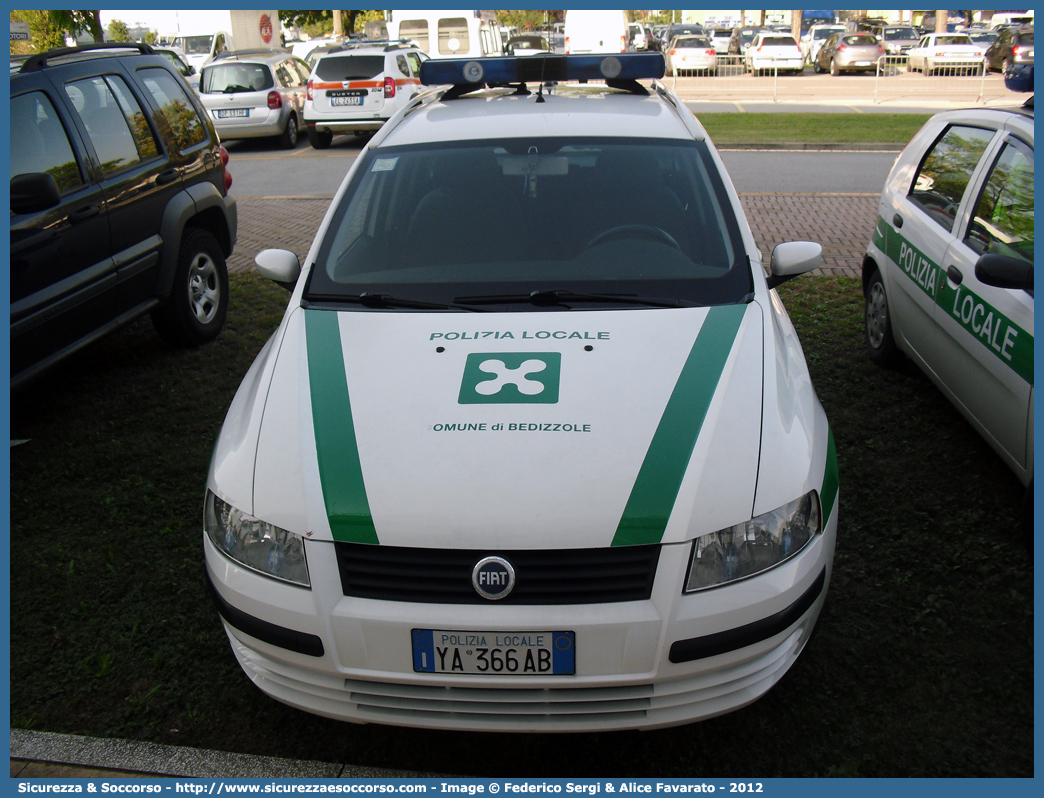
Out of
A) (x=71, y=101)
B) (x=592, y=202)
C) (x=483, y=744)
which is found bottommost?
(x=483, y=744)

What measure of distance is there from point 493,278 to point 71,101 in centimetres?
316

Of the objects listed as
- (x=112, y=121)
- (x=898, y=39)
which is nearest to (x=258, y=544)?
(x=112, y=121)

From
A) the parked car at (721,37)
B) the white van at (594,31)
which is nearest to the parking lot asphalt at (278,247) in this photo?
the white van at (594,31)

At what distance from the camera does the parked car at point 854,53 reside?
30.8m

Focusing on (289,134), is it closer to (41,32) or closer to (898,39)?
(41,32)

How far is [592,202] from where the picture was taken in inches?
141

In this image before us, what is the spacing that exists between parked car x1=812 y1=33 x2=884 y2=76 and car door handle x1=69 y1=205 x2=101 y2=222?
3097 centimetres

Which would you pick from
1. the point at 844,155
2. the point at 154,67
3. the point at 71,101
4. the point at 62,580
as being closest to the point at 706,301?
the point at 62,580

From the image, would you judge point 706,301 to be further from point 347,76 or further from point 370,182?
point 347,76

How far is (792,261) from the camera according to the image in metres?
3.52

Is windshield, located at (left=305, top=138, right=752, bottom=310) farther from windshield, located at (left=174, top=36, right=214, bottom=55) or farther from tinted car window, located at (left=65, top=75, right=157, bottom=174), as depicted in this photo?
windshield, located at (left=174, top=36, right=214, bottom=55)

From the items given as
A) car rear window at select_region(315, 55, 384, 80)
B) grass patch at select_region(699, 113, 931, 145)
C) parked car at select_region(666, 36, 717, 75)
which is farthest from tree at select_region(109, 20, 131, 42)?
grass patch at select_region(699, 113, 931, 145)

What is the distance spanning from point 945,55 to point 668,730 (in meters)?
31.0
